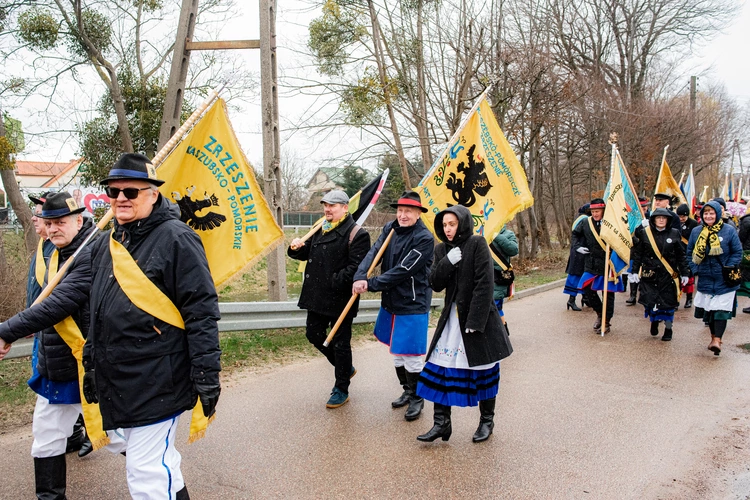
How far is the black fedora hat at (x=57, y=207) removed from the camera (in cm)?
345

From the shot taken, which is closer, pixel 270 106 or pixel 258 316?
pixel 258 316

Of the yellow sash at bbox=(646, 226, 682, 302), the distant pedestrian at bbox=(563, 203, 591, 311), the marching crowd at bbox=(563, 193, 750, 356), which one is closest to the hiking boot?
the marching crowd at bbox=(563, 193, 750, 356)

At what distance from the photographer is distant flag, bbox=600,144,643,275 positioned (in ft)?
27.3

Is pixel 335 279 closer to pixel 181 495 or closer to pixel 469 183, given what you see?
pixel 469 183

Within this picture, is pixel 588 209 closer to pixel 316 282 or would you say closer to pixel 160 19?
pixel 316 282

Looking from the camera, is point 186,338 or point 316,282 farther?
point 316,282

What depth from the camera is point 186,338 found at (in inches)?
110

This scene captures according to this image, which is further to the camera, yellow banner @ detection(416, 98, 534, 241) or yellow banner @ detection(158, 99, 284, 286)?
yellow banner @ detection(416, 98, 534, 241)

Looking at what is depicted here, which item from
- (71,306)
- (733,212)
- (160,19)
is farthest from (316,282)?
(160,19)

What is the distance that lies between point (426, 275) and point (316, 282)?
971 millimetres

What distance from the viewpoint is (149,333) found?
8.94 ft

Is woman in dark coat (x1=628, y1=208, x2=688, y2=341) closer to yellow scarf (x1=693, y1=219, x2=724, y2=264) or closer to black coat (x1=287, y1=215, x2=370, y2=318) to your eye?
yellow scarf (x1=693, y1=219, x2=724, y2=264)

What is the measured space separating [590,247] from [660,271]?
4.25 feet

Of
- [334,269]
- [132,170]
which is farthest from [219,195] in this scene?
[132,170]
